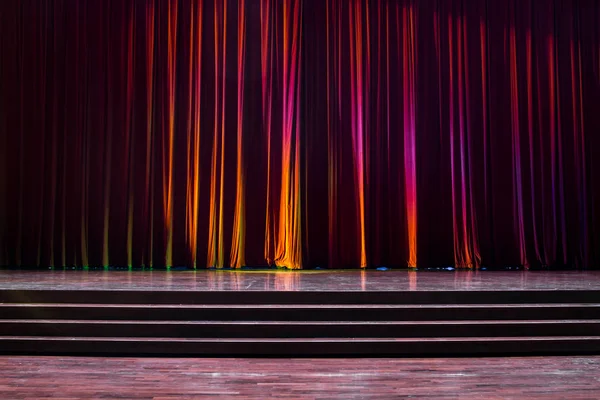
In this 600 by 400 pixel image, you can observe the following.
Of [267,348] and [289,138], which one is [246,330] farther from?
[289,138]

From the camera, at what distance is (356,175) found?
650 cm

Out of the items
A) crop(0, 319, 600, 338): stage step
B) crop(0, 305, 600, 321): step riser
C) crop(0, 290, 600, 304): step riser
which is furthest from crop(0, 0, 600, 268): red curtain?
crop(0, 319, 600, 338): stage step

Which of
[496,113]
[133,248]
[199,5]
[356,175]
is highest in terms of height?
[199,5]

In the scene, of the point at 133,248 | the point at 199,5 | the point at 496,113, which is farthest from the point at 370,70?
the point at 133,248

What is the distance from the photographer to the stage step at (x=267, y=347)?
135 inches

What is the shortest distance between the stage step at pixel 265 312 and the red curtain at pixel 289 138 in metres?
2.70

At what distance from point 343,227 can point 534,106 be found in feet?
7.77

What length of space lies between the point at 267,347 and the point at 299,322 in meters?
0.26

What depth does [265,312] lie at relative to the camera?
361cm

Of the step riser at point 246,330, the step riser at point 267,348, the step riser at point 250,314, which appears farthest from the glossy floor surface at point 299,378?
the step riser at point 250,314

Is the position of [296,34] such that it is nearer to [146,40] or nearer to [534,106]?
[146,40]

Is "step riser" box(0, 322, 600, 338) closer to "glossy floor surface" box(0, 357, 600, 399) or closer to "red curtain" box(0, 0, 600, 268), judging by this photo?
"glossy floor surface" box(0, 357, 600, 399)

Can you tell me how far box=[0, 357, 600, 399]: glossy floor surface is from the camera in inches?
108

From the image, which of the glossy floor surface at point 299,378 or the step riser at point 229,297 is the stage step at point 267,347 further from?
the step riser at point 229,297
